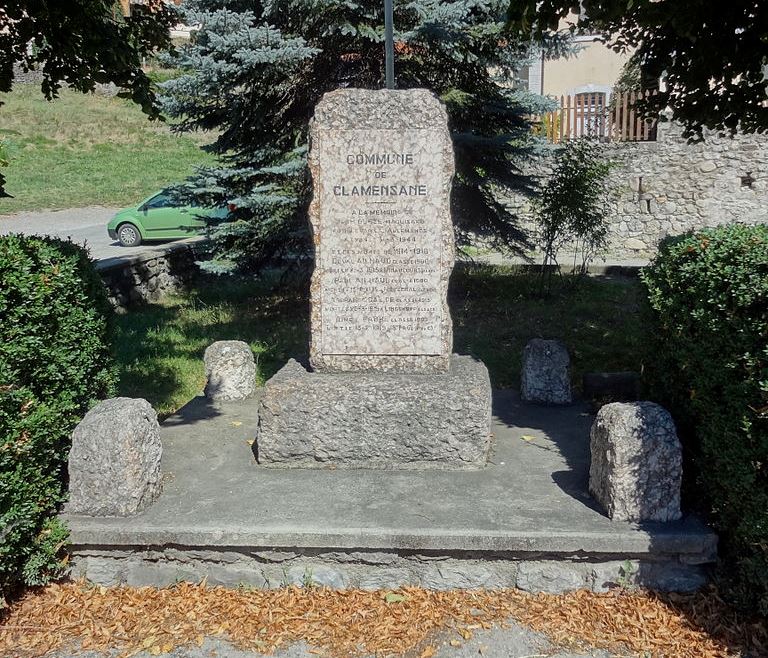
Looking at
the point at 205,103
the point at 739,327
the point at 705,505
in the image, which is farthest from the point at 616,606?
the point at 205,103

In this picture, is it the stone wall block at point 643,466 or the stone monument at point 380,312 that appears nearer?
the stone wall block at point 643,466

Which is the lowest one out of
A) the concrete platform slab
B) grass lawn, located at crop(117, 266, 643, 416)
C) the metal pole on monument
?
the concrete platform slab

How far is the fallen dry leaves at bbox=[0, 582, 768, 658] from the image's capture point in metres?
3.57

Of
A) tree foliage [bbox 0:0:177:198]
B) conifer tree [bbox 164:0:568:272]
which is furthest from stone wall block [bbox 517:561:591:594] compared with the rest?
conifer tree [bbox 164:0:568:272]

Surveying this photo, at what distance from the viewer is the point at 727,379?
370 centimetres

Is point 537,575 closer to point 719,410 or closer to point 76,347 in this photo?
point 719,410

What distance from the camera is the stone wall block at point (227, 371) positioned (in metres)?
6.48

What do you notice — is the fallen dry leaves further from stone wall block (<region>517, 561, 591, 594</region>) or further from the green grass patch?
the green grass patch

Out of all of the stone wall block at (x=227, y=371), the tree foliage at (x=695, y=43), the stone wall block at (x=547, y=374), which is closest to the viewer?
the tree foliage at (x=695, y=43)

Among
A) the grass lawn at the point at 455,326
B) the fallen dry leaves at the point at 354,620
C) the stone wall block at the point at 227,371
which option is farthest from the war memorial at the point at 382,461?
the grass lawn at the point at 455,326

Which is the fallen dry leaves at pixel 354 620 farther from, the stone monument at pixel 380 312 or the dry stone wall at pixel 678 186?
the dry stone wall at pixel 678 186

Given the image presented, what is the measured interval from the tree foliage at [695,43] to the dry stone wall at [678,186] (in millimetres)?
8528

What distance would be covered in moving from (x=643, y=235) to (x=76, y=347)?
1352 cm

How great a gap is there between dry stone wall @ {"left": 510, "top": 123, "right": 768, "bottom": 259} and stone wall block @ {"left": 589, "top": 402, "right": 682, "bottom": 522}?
37.0 ft
